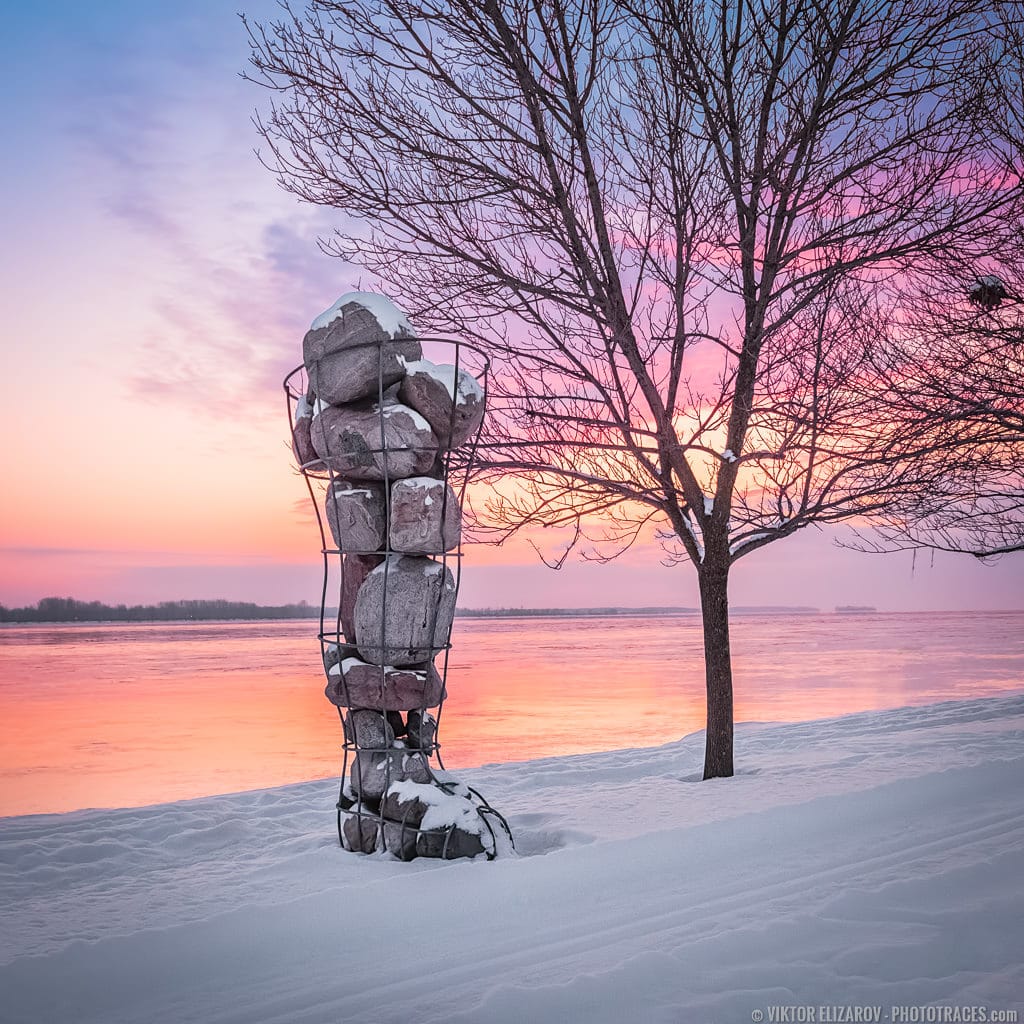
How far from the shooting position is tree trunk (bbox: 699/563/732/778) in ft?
21.1

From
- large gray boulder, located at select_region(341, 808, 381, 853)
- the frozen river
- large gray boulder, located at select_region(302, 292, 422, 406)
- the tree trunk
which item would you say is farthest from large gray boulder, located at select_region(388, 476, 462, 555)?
the frozen river

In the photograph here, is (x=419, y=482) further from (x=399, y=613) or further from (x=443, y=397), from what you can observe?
(x=399, y=613)

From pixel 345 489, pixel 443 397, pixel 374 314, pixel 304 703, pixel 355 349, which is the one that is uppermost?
pixel 374 314

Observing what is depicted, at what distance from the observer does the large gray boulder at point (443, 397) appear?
15.3ft

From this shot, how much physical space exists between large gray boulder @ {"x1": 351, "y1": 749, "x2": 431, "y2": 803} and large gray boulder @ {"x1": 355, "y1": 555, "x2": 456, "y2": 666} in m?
0.53

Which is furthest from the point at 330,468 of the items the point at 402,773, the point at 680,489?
the point at 680,489

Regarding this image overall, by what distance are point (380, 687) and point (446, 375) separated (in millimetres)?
1801

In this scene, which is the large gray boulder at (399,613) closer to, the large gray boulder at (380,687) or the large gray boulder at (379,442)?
the large gray boulder at (380,687)

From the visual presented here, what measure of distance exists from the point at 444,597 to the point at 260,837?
6.68ft

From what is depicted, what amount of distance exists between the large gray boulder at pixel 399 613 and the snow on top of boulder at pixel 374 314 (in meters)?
1.32

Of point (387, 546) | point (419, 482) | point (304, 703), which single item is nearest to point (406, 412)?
point (419, 482)

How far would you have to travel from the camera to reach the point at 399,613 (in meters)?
4.54

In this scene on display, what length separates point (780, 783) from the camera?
18.2 feet

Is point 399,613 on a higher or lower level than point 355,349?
lower
